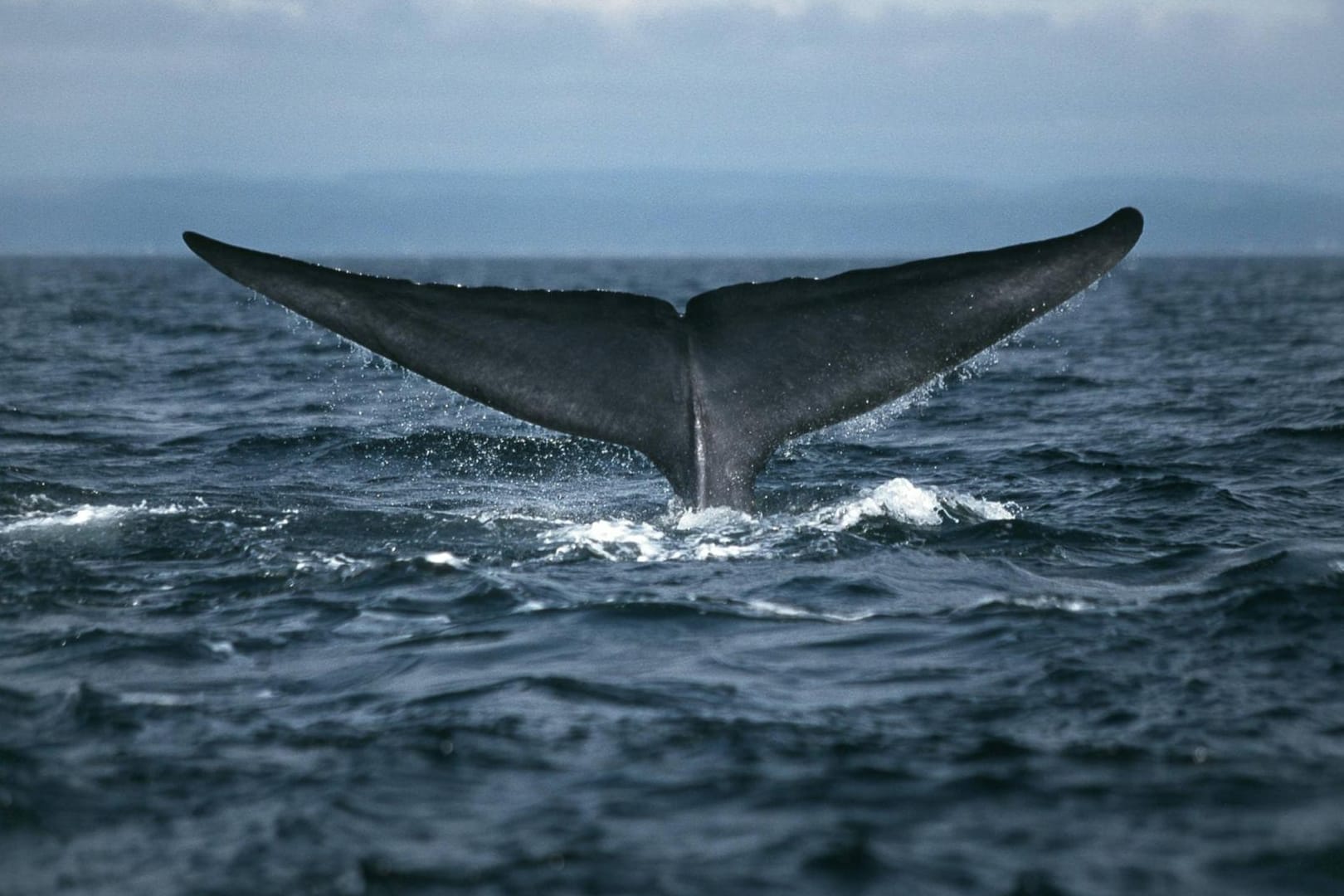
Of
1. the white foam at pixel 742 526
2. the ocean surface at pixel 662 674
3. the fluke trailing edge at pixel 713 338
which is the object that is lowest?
the ocean surface at pixel 662 674

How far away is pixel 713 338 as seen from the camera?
8.19 meters

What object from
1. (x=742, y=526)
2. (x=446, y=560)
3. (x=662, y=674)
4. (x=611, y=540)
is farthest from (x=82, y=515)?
(x=662, y=674)

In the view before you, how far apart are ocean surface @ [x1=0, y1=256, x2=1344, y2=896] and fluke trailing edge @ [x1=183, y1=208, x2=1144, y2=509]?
0.44 meters

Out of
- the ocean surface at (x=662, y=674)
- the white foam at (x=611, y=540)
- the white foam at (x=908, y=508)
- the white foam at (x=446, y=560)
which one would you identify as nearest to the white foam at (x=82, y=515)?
the ocean surface at (x=662, y=674)

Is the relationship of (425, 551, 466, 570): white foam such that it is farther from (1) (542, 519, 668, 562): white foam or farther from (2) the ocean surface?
(1) (542, 519, 668, 562): white foam

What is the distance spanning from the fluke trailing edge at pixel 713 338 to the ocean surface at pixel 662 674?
437mm

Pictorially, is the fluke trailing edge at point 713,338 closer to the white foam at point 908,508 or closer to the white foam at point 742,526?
the white foam at point 742,526

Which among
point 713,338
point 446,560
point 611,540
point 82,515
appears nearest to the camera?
point 713,338

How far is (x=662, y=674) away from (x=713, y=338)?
199cm

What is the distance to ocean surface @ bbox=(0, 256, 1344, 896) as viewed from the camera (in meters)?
4.96

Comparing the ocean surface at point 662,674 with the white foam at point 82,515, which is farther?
the white foam at point 82,515

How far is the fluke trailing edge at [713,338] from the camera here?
7.69 m

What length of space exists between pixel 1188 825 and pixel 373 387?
1643 cm

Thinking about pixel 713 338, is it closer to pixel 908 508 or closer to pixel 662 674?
pixel 662 674
